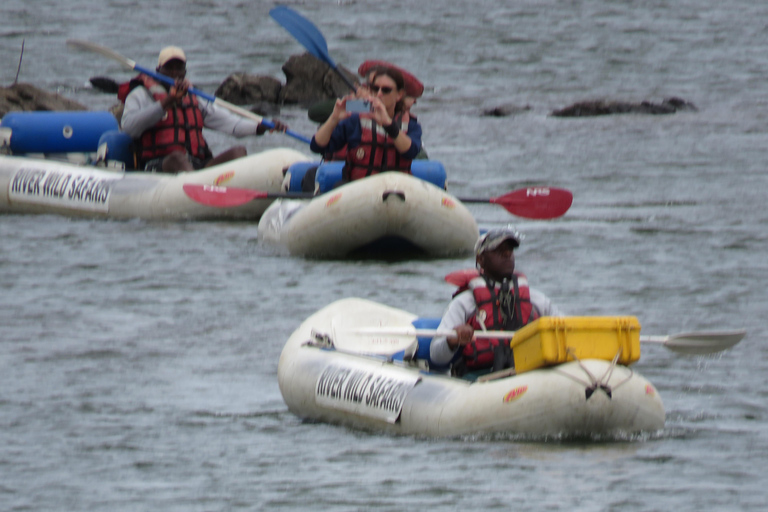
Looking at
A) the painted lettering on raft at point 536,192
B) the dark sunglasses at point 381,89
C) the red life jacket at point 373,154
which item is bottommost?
the painted lettering on raft at point 536,192

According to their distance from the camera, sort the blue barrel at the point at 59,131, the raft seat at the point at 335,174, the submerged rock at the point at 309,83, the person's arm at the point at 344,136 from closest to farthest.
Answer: the person's arm at the point at 344,136
the raft seat at the point at 335,174
the blue barrel at the point at 59,131
the submerged rock at the point at 309,83

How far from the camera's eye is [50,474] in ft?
22.4

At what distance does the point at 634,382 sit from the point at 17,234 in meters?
7.48

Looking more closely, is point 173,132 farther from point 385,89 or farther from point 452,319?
point 452,319

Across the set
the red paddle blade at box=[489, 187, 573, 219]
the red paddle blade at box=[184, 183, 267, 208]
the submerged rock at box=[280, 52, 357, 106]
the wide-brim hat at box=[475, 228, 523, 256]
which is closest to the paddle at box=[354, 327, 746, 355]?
the wide-brim hat at box=[475, 228, 523, 256]

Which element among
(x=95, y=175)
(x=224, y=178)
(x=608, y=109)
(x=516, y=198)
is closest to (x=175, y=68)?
(x=224, y=178)

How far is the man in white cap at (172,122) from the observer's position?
1216 cm

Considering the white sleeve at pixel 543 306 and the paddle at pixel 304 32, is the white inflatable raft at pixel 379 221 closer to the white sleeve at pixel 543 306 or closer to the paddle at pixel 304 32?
the paddle at pixel 304 32

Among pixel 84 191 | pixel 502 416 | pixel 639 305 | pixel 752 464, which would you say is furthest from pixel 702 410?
pixel 84 191

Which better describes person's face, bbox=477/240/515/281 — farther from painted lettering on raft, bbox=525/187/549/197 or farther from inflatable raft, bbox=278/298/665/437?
painted lettering on raft, bbox=525/187/549/197

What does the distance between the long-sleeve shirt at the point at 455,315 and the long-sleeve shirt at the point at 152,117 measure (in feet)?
18.3

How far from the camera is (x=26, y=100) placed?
18.5 m

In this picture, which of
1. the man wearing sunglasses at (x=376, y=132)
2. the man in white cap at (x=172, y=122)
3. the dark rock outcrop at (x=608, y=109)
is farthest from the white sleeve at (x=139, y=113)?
the dark rock outcrop at (x=608, y=109)

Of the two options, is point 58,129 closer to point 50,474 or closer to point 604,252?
point 604,252
